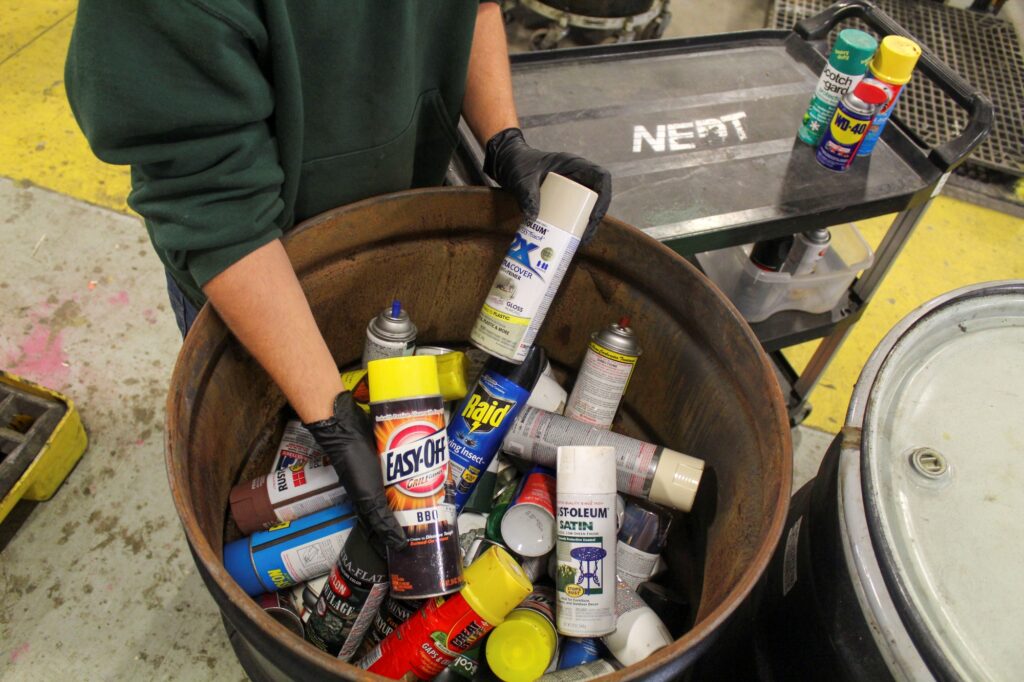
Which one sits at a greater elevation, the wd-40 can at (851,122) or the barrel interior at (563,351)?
the wd-40 can at (851,122)

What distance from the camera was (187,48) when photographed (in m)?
0.64

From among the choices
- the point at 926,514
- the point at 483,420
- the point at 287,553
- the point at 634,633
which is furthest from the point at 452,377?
the point at 926,514

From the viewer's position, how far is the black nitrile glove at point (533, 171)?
0.98 meters

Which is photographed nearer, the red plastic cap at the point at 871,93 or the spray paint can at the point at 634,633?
the spray paint can at the point at 634,633

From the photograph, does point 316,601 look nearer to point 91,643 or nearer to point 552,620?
point 552,620

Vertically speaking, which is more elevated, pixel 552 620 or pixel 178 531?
pixel 552 620

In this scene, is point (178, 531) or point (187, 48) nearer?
point (187, 48)

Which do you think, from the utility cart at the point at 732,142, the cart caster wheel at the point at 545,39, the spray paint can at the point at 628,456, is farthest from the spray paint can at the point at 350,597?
the cart caster wheel at the point at 545,39

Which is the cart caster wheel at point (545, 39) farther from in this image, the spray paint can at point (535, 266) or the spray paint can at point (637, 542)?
the spray paint can at point (637, 542)

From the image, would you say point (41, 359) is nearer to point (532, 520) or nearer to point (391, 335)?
point (391, 335)

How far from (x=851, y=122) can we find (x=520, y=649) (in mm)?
999

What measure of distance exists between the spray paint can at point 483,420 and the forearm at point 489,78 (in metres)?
0.39

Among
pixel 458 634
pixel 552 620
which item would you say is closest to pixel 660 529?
pixel 552 620

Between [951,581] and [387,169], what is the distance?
2.76ft
